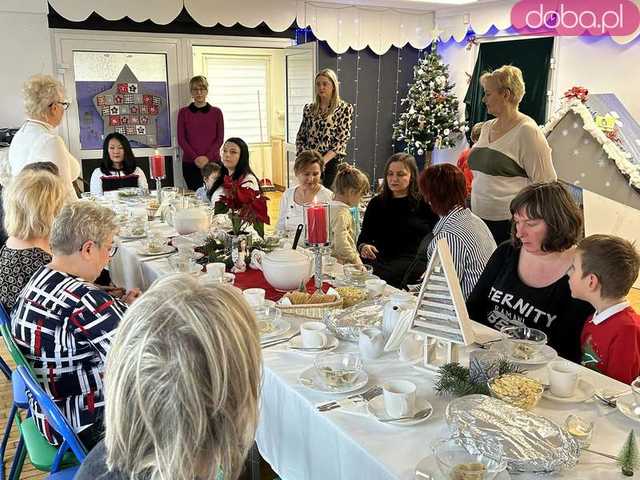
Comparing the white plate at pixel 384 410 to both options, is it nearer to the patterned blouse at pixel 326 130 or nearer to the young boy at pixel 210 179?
the young boy at pixel 210 179

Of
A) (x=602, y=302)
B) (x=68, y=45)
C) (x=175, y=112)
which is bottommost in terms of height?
(x=602, y=302)

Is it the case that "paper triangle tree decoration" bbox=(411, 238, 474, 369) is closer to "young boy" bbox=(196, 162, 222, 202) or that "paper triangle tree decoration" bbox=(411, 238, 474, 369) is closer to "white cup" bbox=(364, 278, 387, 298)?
"white cup" bbox=(364, 278, 387, 298)

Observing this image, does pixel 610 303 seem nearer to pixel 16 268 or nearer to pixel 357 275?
pixel 357 275

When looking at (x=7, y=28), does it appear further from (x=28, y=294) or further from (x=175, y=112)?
(x=28, y=294)

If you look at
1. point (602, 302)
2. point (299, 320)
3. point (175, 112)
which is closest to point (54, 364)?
point (299, 320)

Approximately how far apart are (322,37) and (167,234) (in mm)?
3994

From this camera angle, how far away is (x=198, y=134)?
6031mm

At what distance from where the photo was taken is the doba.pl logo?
5074 mm

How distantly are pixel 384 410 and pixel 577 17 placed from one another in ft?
17.6

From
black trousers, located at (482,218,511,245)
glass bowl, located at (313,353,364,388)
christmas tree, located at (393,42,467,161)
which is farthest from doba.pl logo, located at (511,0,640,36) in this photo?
glass bowl, located at (313,353,364,388)

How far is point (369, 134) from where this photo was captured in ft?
24.5

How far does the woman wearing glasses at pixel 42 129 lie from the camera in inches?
137

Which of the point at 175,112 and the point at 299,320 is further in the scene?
the point at 175,112

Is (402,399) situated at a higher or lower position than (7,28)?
lower
